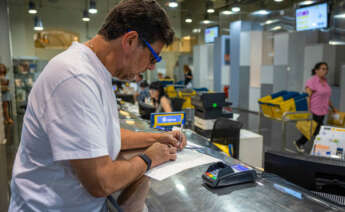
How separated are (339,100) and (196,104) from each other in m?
4.83

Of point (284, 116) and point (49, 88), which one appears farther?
point (284, 116)

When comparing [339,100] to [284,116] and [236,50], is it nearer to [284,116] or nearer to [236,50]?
[284,116]

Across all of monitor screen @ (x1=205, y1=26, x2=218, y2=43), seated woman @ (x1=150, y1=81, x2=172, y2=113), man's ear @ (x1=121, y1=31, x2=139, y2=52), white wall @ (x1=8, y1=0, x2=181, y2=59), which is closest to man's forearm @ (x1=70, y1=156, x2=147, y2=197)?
man's ear @ (x1=121, y1=31, x2=139, y2=52)

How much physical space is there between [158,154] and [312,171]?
0.68 meters

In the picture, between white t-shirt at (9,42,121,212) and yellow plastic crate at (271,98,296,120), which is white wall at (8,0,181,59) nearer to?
yellow plastic crate at (271,98,296,120)

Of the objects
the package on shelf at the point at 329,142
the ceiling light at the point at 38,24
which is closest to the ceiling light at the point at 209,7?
the package on shelf at the point at 329,142

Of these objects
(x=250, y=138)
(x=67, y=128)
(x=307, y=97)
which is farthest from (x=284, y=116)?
(x=67, y=128)

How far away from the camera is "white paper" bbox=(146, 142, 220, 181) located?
3.50ft

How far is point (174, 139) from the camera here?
139 cm

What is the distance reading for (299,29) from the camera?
7.45 m

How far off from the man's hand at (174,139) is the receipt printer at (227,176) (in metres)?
0.32

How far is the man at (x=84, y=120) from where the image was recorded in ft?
2.33

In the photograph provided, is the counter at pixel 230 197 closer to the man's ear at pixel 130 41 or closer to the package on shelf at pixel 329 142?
the man's ear at pixel 130 41

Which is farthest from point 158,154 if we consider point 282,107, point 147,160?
point 282,107
